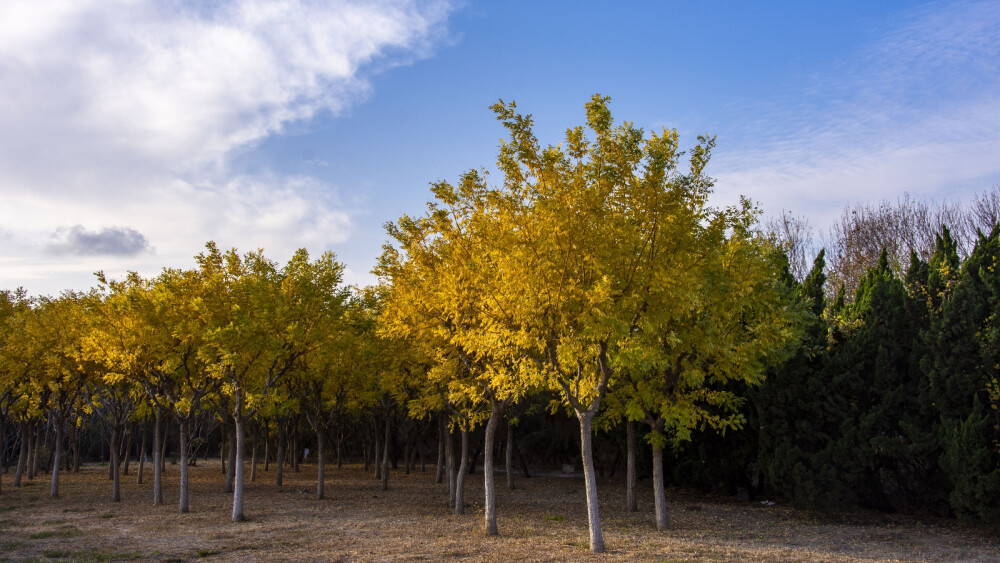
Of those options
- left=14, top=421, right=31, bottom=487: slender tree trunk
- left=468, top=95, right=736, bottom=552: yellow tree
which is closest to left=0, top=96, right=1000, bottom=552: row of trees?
left=468, top=95, right=736, bottom=552: yellow tree

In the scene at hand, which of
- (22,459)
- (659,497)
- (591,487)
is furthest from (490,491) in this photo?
(22,459)

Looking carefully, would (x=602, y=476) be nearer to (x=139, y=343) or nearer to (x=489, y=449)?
(x=489, y=449)

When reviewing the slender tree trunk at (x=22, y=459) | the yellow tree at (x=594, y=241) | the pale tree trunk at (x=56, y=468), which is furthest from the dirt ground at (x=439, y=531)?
the slender tree trunk at (x=22, y=459)

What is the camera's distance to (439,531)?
1434 cm

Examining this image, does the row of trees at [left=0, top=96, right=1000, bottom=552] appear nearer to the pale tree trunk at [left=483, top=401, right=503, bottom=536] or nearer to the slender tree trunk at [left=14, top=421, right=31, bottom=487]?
the pale tree trunk at [left=483, top=401, right=503, bottom=536]

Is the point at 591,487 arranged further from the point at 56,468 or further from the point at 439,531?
the point at 56,468

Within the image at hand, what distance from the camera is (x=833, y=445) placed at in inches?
688

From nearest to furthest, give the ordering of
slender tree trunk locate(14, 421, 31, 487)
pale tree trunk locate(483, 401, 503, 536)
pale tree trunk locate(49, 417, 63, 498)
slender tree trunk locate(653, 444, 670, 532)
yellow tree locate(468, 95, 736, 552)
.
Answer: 1. yellow tree locate(468, 95, 736, 552)
2. pale tree trunk locate(483, 401, 503, 536)
3. slender tree trunk locate(653, 444, 670, 532)
4. pale tree trunk locate(49, 417, 63, 498)
5. slender tree trunk locate(14, 421, 31, 487)

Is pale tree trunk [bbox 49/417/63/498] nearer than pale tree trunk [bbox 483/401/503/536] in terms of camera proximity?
No

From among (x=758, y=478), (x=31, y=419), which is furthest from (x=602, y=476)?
(x=31, y=419)

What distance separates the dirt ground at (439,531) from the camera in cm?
1162

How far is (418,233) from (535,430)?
78.5 ft

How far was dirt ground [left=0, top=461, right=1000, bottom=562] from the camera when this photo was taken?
11625 millimetres

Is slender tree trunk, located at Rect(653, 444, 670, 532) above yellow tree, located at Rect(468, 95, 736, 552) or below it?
below
